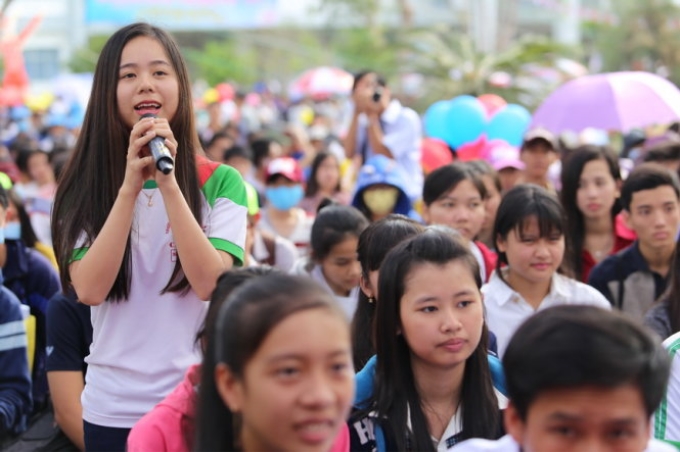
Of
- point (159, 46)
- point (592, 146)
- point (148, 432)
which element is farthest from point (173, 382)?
point (592, 146)

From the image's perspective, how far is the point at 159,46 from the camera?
3021mm

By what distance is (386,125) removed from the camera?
798 centimetres

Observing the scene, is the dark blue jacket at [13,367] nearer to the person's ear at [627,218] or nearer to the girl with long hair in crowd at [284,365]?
the girl with long hair in crowd at [284,365]

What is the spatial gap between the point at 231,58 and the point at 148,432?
45749 millimetres

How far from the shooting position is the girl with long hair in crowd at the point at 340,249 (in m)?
4.98

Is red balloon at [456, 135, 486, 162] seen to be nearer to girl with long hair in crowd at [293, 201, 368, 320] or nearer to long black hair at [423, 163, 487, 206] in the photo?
long black hair at [423, 163, 487, 206]

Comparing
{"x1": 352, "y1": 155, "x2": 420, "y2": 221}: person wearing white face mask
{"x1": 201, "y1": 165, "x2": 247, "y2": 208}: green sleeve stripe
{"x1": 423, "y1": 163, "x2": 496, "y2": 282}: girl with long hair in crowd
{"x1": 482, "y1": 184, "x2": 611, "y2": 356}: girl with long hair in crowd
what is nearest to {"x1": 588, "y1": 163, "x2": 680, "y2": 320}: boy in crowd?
{"x1": 482, "y1": 184, "x2": 611, "y2": 356}: girl with long hair in crowd

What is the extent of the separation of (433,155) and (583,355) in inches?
261

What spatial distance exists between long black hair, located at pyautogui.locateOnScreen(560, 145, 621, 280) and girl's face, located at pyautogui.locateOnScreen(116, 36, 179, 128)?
3.20m

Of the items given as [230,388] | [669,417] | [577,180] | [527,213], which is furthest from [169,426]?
[577,180]

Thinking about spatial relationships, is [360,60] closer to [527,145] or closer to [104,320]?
[527,145]

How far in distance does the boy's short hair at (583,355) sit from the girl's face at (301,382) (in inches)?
13.4

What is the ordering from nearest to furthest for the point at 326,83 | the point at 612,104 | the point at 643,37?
the point at 612,104 → the point at 326,83 → the point at 643,37

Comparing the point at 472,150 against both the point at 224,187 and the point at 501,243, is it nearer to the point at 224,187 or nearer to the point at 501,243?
the point at 501,243
